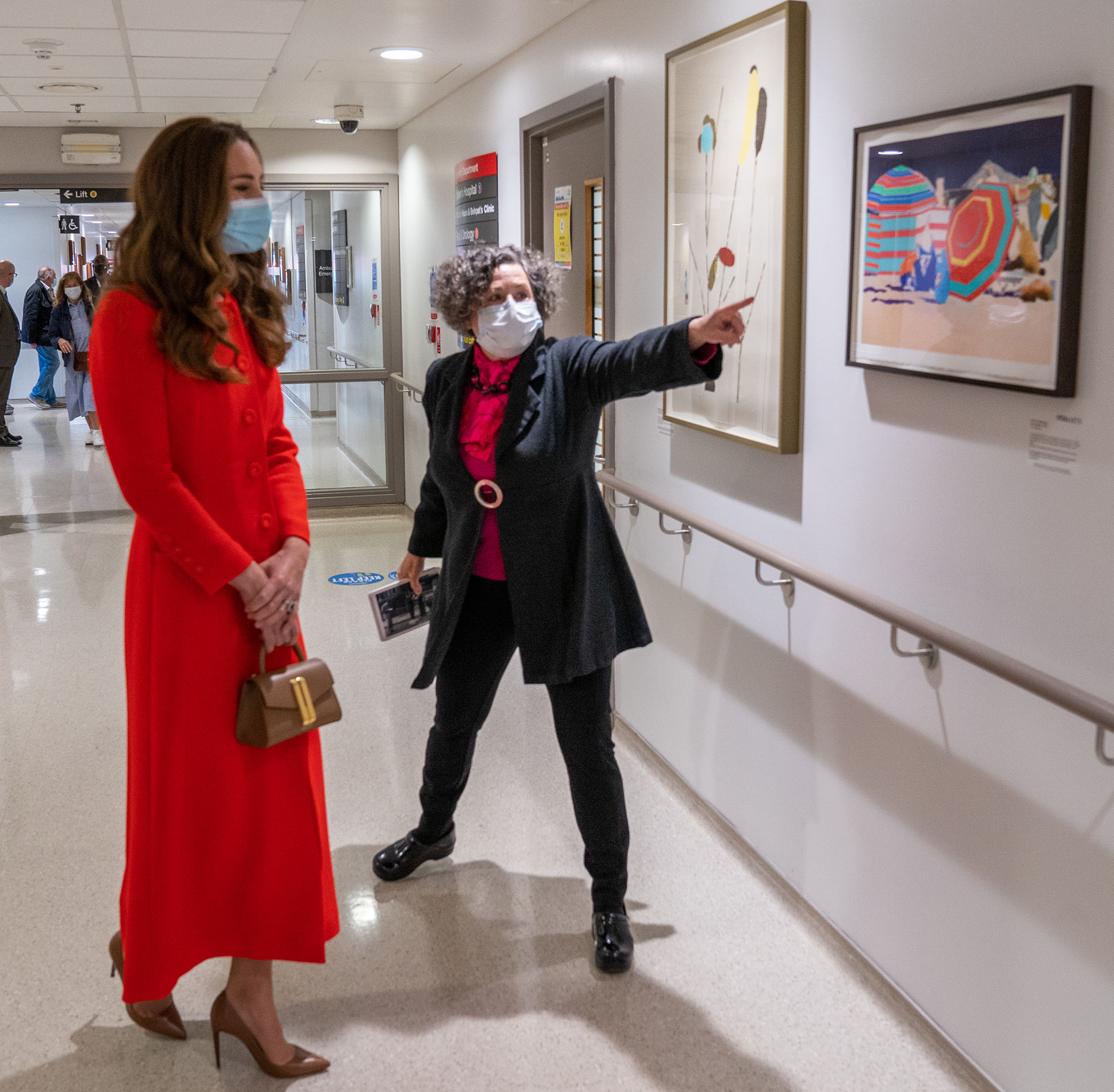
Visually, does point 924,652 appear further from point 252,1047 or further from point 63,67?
point 63,67

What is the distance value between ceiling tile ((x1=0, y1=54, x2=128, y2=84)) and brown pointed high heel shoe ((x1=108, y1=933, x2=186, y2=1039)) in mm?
→ 4119

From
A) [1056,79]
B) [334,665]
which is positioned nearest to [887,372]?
[1056,79]

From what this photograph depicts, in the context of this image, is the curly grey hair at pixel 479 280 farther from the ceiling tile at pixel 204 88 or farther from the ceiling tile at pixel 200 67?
the ceiling tile at pixel 204 88

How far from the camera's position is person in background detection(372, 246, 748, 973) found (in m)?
2.54

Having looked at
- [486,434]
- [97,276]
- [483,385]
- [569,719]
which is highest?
[97,276]

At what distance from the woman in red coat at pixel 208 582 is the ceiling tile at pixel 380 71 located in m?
3.49

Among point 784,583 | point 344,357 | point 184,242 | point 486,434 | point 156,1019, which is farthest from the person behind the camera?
point 344,357

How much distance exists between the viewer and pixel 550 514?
8.46ft

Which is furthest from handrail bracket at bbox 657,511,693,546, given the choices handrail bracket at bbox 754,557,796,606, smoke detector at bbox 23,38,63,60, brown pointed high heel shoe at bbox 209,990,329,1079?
smoke detector at bbox 23,38,63,60

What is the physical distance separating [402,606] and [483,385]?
0.66 metres

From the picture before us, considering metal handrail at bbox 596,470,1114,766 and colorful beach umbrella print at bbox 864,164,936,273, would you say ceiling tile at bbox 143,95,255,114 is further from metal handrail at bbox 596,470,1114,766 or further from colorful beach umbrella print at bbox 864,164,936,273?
colorful beach umbrella print at bbox 864,164,936,273

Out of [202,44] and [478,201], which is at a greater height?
[202,44]

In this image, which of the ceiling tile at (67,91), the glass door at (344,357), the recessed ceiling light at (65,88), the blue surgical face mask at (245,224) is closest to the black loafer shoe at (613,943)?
the blue surgical face mask at (245,224)

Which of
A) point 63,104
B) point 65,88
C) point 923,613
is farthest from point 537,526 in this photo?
point 63,104
